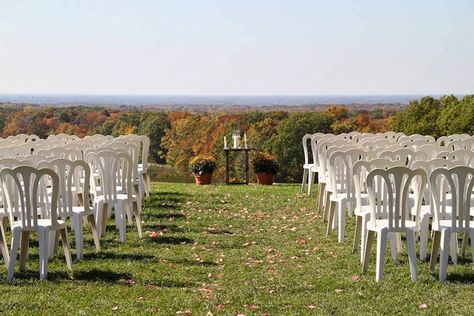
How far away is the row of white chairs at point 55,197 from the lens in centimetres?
627

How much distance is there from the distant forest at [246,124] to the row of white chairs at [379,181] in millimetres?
7015

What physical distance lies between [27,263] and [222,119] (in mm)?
19958

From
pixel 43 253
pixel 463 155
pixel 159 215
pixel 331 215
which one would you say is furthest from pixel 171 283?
pixel 159 215

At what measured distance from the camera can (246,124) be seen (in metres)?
24.4

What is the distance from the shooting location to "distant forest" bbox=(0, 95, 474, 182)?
17.9m

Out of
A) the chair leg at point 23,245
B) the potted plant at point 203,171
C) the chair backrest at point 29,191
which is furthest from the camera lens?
the potted plant at point 203,171

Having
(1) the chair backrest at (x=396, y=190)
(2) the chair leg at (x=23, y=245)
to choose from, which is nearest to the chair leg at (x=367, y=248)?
(1) the chair backrest at (x=396, y=190)

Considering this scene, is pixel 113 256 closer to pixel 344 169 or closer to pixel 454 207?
pixel 344 169

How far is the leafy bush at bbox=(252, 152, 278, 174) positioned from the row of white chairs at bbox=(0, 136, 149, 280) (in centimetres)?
540

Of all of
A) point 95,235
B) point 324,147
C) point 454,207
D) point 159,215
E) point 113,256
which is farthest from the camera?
point 159,215

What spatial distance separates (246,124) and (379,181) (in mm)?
17302

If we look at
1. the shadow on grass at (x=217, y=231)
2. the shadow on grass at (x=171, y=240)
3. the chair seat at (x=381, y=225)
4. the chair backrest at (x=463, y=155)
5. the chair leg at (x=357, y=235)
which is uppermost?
the chair backrest at (x=463, y=155)

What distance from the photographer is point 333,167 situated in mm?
8359

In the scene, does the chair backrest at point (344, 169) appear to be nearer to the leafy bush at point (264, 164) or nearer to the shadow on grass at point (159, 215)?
the shadow on grass at point (159, 215)
